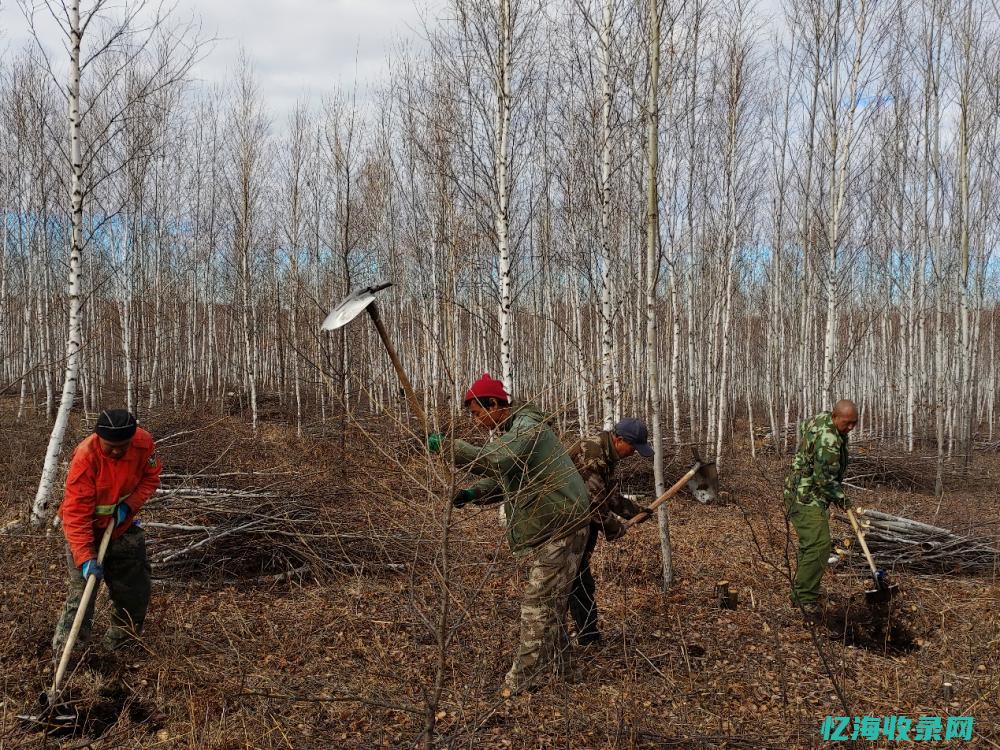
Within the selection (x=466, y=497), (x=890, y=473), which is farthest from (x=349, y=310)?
(x=890, y=473)

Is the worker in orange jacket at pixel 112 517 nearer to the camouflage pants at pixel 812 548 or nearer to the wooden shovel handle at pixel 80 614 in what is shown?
the wooden shovel handle at pixel 80 614

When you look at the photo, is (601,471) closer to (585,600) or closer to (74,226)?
(585,600)

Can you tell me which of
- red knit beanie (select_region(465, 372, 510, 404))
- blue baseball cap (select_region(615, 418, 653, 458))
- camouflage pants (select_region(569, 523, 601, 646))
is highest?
red knit beanie (select_region(465, 372, 510, 404))

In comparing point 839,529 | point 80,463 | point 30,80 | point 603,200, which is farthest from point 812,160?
point 30,80

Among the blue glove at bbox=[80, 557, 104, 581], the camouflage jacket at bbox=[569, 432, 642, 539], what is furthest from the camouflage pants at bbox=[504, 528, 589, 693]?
the blue glove at bbox=[80, 557, 104, 581]

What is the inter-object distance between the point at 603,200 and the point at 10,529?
735 cm

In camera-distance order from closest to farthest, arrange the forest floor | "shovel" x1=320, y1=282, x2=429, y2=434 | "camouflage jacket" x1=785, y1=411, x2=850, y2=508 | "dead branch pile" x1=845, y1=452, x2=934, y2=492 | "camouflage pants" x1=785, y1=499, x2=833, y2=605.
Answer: "shovel" x1=320, y1=282, x2=429, y2=434
the forest floor
"camouflage pants" x1=785, y1=499, x2=833, y2=605
"camouflage jacket" x1=785, y1=411, x2=850, y2=508
"dead branch pile" x1=845, y1=452, x2=934, y2=492

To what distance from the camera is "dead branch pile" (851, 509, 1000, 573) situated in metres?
5.79

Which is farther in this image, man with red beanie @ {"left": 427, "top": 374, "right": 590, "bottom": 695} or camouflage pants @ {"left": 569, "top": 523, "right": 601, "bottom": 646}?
camouflage pants @ {"left": 569, "top": 523, "right": 601, "bottom": 646}

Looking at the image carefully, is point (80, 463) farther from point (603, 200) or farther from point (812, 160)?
point (812, 160)

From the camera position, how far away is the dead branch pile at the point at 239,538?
518 cm

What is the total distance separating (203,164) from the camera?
1855 cm

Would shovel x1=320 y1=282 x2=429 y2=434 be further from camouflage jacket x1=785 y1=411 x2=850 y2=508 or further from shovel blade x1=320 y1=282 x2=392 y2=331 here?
camouflage jacket x1=785 y1=411 x2=850 y2=508

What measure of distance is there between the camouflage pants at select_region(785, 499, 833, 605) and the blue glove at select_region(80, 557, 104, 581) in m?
4.66
